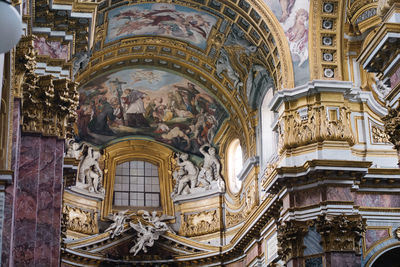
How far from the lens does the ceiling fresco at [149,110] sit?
27.0m

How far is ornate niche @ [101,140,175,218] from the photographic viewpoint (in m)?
28.4

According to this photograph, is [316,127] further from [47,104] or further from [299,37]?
[47,104]

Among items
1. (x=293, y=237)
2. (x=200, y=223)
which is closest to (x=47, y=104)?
(x=293, y=237)

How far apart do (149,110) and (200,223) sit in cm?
482

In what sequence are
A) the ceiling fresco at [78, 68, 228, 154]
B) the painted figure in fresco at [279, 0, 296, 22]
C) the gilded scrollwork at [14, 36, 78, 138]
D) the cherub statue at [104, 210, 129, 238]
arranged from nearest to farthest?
the gilded scrollwork at [14, 36, 78, 138]
the painted figure in fresco at [279, 0, 296, 22]
the cherub statue at [104, 210, 129, 238]
the ceiling fresco at [78, 68, 228, 154]

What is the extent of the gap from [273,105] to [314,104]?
4.47 feet

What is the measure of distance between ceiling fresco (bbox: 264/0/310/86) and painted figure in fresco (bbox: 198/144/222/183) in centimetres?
821

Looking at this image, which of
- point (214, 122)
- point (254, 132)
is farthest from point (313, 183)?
point (214, 122)

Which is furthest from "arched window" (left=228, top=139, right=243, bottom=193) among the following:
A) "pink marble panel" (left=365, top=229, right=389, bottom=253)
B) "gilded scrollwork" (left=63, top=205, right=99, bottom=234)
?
"pink marble panel" (left=365, top=229, right=389, bottom=253)

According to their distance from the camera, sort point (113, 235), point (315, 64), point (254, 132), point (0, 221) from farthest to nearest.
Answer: point (113, 235) < point (254, 132) < point (315, 64) < point (0, 221)

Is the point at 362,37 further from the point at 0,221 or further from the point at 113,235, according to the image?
the point at 0,221

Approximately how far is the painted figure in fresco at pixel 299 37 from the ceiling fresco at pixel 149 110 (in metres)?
6.60

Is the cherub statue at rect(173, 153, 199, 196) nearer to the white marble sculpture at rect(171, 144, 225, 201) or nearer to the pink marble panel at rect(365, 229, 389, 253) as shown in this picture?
the white marble sculpture at rect(171, 144, 225, 201)

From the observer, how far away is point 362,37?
21172 mm
